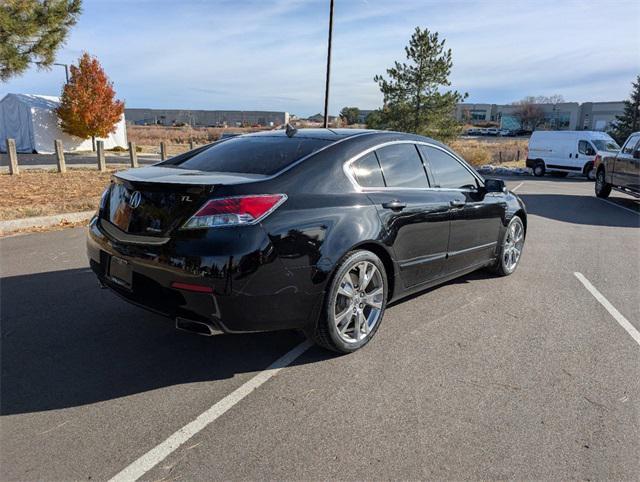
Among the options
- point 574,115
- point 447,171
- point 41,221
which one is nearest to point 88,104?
point 41,221

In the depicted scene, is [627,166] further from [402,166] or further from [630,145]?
[402,166]

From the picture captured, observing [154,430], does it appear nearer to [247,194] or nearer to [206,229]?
[206,229]

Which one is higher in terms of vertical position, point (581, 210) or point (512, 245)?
point (512, 245)

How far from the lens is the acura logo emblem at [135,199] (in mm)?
3279

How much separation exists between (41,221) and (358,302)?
22.2 feet

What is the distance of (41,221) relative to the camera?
8.19 meters

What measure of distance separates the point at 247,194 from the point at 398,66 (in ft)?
94.8

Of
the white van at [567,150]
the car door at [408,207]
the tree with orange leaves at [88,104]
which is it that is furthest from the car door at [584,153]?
the tree with orange leaves at [88,104]

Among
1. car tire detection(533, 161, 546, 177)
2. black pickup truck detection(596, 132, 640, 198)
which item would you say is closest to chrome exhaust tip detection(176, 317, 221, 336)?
black pickup truck detection(596, 132, 640, 198)

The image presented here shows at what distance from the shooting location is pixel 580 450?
258 cm

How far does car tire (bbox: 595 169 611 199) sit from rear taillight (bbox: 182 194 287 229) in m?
14.9

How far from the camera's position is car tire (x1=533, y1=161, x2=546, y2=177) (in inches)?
1012

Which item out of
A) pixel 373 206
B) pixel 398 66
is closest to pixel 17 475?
pixel 373 206

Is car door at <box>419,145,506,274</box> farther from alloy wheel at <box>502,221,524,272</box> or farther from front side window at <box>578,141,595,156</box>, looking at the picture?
front side window at <box>578,141,595,156</box>
